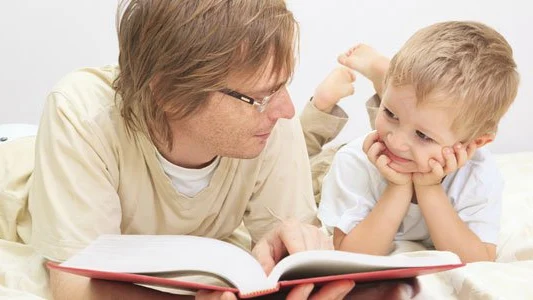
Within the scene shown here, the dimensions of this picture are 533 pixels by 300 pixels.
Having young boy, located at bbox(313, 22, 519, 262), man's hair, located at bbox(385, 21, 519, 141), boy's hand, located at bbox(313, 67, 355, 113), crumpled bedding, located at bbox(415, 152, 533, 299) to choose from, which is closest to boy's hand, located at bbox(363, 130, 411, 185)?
young boy, located at bbox(313, 22, 519, 262)

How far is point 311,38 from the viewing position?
2418 millimetres

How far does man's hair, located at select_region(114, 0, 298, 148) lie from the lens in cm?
107

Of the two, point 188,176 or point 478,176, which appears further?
point 478,176

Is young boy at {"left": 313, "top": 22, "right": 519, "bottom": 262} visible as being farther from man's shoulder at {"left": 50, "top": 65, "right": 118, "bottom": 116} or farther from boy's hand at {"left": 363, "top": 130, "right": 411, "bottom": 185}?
man's shoulder at {"left": 50, "top": 65, "right": 118, "bottom": 116}

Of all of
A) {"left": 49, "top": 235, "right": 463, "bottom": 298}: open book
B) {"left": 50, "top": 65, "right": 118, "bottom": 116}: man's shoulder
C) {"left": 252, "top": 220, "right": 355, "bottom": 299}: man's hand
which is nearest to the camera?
{"left": 49, "top": 235, "right": 463, "bottom": 298}: open book

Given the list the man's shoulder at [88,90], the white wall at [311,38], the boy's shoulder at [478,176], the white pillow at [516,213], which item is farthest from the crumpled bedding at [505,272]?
the white wall at [311,38]

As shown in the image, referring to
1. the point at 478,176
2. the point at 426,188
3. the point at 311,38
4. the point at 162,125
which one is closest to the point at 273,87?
the point at 162,125

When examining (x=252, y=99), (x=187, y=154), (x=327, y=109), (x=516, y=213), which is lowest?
(x=516, y=213)

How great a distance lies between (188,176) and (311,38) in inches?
51.0

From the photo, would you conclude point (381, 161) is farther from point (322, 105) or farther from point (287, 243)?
point (322, 105)

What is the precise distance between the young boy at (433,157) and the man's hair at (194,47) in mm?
265

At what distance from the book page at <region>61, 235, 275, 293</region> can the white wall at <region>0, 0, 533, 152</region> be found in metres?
1.43

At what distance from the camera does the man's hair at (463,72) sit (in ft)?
4.17

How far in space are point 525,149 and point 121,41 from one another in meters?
1.80
